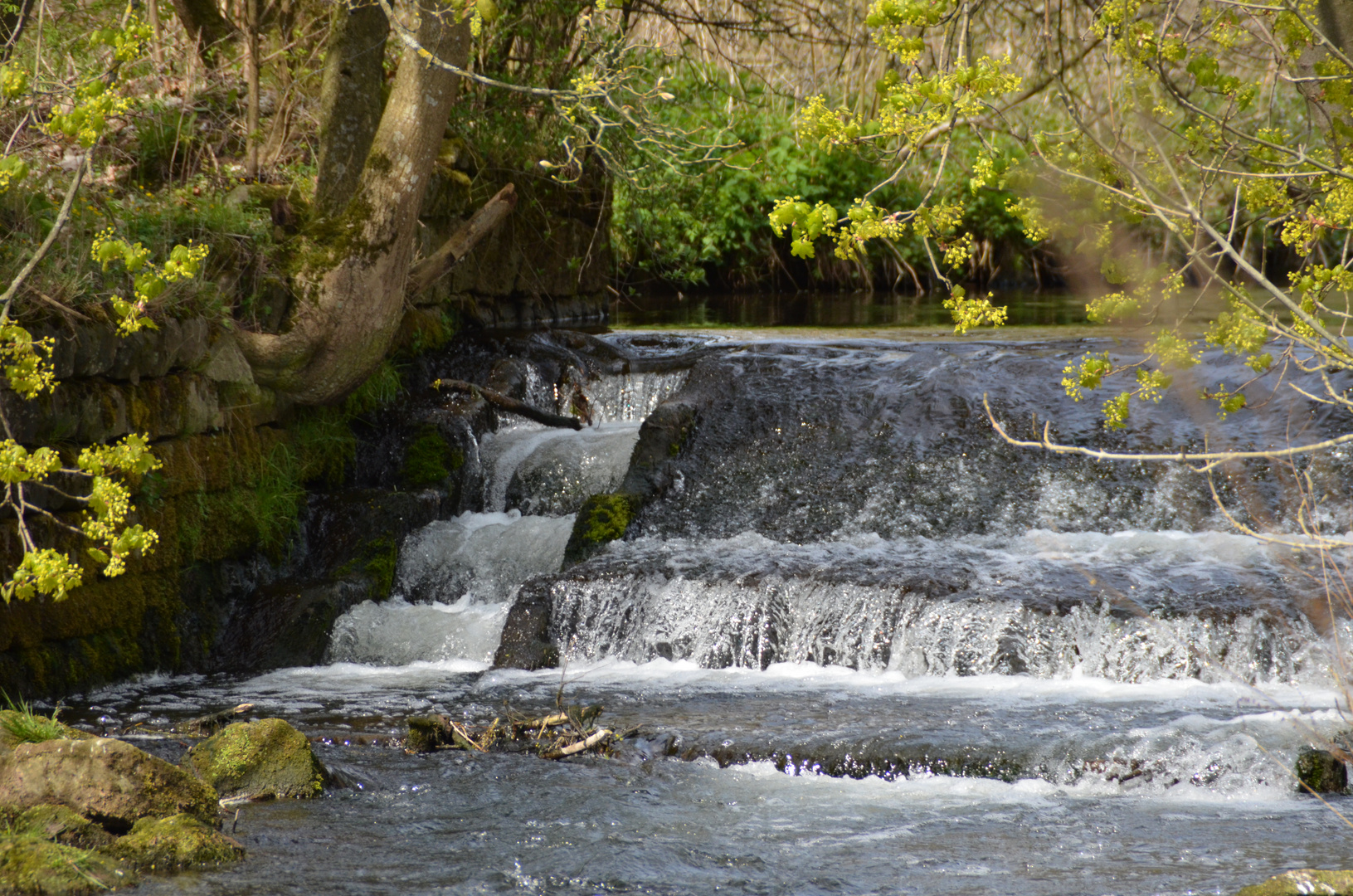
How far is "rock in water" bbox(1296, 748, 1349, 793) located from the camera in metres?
4.32

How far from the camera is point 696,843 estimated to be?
155 inches

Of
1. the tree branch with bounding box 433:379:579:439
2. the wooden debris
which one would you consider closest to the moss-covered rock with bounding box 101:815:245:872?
the wooden debris

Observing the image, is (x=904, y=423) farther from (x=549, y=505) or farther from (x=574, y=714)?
(x=574, y=714)

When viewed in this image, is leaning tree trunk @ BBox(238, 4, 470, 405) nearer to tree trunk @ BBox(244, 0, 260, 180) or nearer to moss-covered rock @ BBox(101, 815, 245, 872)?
tree trunk @ BBox(244, 0, 260, 180)

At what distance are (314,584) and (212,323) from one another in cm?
158

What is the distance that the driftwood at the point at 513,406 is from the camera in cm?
941

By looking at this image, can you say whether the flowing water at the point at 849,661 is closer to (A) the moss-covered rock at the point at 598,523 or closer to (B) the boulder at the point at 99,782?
(A) the moss-covered rock at the point at 598,523

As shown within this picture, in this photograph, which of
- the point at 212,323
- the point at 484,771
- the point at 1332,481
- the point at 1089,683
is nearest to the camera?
the point at 484,771

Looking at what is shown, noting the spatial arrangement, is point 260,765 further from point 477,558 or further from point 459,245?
point 459,245

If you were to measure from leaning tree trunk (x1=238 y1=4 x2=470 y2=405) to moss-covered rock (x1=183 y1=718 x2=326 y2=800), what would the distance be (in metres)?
3.42

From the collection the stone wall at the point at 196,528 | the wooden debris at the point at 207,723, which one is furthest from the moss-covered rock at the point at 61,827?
the stone wall at the point at 196,528

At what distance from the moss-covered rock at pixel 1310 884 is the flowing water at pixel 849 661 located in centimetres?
39

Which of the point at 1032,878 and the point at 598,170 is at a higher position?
the point at 598,170

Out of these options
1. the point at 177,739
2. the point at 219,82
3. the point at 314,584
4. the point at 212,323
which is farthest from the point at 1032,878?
the point at 219,82
